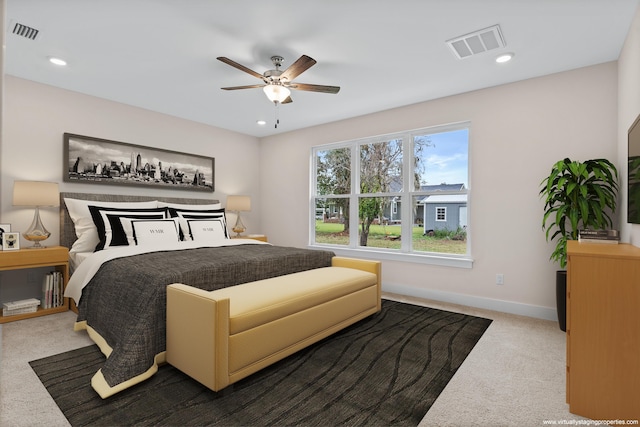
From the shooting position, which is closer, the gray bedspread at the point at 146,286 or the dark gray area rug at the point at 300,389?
the dark gray area rug at the point at 300,389

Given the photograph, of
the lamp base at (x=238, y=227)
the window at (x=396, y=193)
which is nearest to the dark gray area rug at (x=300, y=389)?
the window at (x=396, y=193)

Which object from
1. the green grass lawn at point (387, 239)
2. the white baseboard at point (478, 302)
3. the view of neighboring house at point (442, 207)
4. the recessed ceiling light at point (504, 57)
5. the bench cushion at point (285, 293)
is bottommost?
the white baseboard at point (478, 302)

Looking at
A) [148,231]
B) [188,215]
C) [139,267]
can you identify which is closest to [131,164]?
[188,215]

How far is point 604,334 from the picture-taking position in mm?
1684

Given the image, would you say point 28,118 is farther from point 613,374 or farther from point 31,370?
point 613,374

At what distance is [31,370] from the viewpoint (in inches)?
83.4

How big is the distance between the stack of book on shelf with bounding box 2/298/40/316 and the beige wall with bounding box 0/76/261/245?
2.30 feet

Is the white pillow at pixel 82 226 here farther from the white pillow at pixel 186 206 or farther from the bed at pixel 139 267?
the white pillow at pixel 186 206

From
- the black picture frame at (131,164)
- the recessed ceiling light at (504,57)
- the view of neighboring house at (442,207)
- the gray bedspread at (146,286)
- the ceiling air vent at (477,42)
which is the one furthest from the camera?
the view of neighboring house at (442,207)

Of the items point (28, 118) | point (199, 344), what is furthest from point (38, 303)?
point (199, 344)

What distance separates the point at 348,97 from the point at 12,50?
318 centimetres

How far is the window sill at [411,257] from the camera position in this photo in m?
3.76

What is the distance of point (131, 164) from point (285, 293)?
3126 millimetres

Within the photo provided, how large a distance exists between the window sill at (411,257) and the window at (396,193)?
0.18 feet
